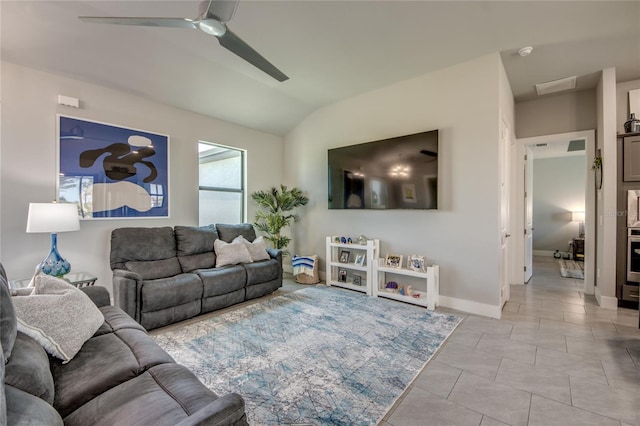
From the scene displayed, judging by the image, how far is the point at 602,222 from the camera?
3699mm

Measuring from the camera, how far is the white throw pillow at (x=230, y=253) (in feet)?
12.6

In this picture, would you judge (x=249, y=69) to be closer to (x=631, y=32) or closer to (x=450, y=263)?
(x=450, y=263)

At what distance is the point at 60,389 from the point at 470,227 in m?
3.85

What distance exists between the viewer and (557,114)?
438 centimetres

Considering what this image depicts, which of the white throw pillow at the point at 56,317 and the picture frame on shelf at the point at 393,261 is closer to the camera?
the white throw pillow at the point at 56,317

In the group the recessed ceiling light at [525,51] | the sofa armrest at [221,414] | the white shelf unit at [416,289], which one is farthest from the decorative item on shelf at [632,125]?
the sofa armrest at [221,414]

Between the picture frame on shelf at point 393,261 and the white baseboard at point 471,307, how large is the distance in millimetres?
673

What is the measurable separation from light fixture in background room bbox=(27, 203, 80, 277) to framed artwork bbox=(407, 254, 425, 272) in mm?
3914

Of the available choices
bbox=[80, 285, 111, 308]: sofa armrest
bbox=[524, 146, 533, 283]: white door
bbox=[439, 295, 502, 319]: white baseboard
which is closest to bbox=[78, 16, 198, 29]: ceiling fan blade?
bbox=[80, 285, 111, 308]: sofa armrest

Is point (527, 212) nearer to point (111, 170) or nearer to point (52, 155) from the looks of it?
point (111, 170)

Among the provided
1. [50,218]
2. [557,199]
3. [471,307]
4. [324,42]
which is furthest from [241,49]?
[557,199]

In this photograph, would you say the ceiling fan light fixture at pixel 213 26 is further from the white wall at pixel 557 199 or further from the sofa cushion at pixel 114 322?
the white wall at pixel 557 199

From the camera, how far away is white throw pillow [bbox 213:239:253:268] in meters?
3.83

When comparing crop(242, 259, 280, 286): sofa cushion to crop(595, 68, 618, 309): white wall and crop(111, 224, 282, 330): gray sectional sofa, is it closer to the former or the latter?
crop(111, 224, 282, 330): gray sectional sofa
